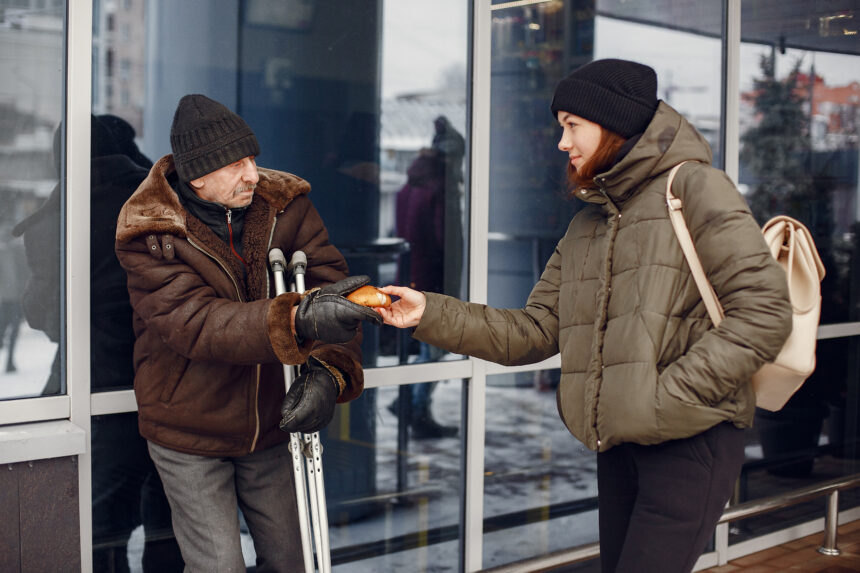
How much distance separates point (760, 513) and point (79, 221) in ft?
10.9

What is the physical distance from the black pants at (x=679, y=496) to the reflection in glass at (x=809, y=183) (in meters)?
3.04

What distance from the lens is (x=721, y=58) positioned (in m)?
4.84

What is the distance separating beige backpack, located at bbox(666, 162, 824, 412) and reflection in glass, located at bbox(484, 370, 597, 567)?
2046 mm

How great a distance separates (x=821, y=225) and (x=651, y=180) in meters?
3.51

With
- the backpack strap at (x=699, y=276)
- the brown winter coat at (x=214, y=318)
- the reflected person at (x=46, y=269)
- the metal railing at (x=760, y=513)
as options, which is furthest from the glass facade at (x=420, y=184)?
the backpack strap at (x=699, y=276)

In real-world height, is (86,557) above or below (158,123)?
below

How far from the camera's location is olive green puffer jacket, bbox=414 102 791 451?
216 cm

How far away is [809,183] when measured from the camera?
17.6 feet

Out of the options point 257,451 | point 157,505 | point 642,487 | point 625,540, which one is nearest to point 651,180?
point 642,487

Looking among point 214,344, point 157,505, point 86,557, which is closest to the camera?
point 214,344

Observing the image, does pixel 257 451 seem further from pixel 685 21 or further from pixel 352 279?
pixel 685 21

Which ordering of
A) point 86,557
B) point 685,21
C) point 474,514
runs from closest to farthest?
1. point 86,557
2. point 474,514
3. point 685,21

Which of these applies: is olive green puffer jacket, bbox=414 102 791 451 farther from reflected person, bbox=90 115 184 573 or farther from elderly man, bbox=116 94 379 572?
reflected person, bbox=90 115 184 573

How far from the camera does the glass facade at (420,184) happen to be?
10.0 feet
